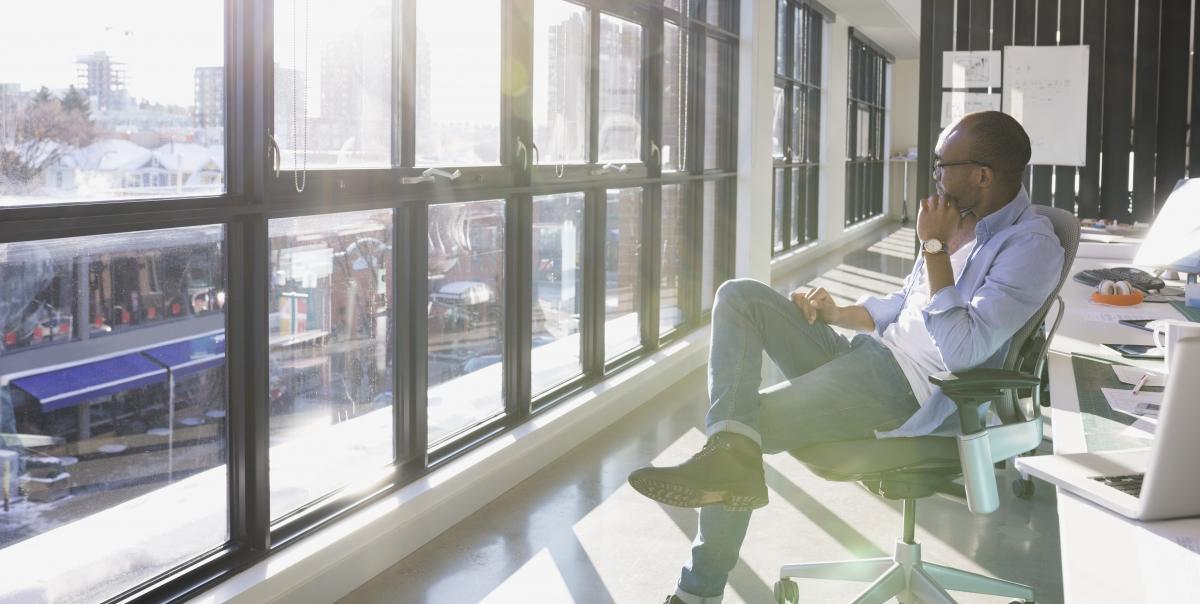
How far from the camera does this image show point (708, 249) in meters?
7.02

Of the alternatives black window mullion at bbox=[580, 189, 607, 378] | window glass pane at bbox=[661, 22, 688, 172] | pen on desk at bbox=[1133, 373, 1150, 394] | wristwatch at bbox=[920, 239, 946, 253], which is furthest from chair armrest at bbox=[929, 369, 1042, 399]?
window glass pane at bbox=[661, 22, 688, 172]

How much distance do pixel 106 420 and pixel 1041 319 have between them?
2.12 metres

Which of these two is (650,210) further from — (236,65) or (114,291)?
(114,291)

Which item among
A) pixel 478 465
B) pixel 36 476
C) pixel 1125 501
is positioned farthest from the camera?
pixel 478 465

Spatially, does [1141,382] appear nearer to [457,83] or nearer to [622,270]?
[457,83]

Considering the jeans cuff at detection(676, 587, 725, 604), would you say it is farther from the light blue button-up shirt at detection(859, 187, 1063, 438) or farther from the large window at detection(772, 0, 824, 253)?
the large window at detection(772, 0, 824, 253)

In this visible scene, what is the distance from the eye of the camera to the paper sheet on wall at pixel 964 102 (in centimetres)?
650

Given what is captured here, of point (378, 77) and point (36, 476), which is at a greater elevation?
point (378, 77)

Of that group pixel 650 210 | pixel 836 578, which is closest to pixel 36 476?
pixel 836 578

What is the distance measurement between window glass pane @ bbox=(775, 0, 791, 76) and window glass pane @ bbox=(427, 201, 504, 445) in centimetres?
701

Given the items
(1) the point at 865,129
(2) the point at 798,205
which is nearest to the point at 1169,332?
(2) the point at 798,205

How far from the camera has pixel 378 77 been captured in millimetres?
3281

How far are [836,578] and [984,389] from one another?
73cm

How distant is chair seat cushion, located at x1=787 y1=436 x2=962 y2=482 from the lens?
98.3 inches
